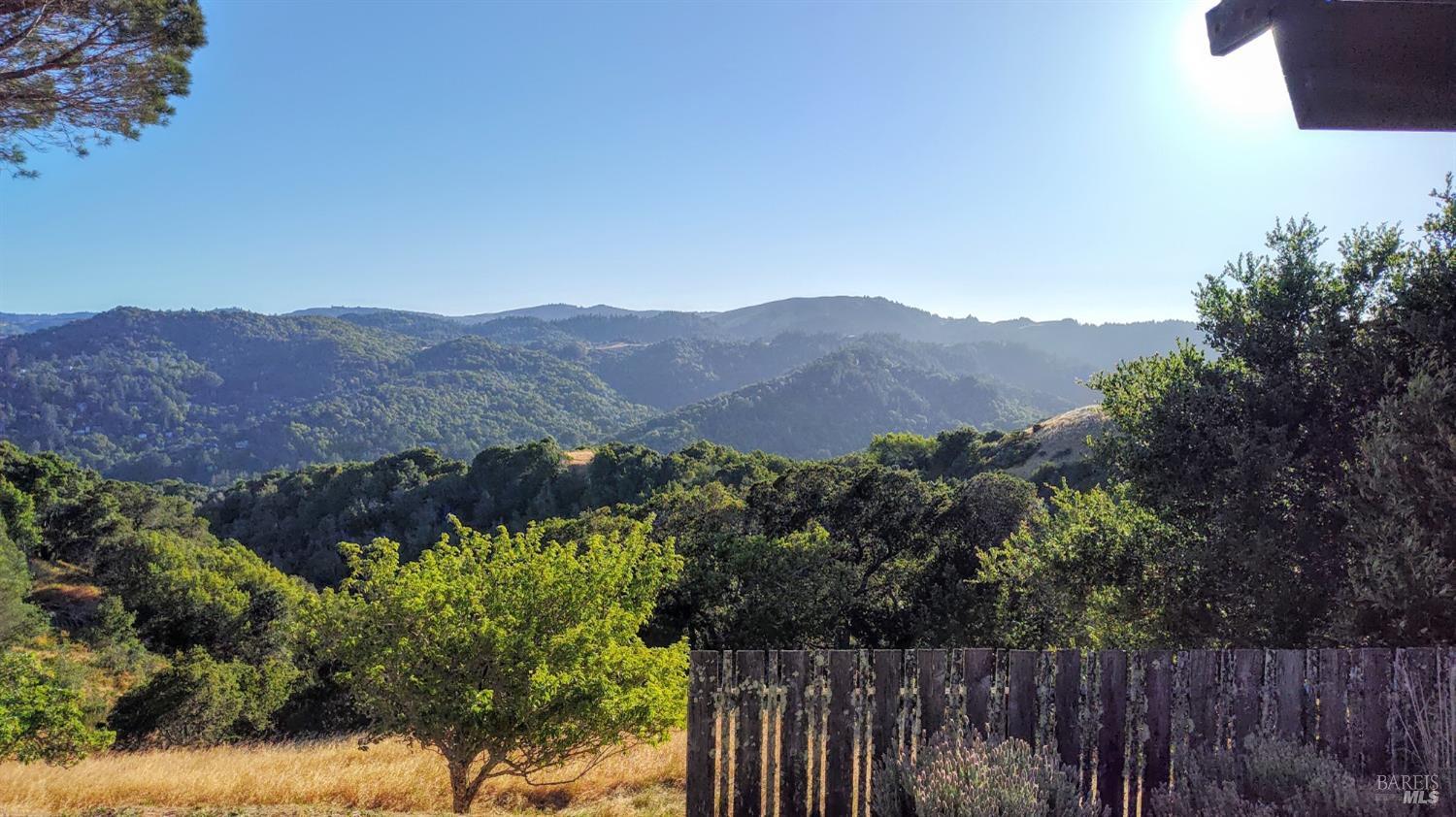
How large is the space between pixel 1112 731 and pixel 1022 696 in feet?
1.86

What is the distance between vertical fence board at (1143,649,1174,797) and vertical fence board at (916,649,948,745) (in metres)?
1.22

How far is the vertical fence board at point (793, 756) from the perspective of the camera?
185 inches

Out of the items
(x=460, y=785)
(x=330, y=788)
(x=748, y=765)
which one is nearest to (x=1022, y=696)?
(x=748, y=765)

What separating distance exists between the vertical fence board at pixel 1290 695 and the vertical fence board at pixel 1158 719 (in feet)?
1.94

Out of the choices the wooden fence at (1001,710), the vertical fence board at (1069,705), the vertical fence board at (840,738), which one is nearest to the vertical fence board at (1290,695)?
the wooden fence at (1001,710)

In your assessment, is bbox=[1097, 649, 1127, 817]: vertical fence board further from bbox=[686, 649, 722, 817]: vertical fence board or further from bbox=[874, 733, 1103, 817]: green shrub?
bbox=[686, 649, 722, 817]: vertical fence board

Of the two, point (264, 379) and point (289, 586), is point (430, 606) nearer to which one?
point (289, 586)

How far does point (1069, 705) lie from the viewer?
4.70 metres

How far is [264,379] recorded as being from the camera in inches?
7859

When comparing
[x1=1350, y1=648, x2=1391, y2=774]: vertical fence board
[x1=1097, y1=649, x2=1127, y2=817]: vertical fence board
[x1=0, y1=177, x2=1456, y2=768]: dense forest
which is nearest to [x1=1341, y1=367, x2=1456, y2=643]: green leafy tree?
[x1=0, y1=177, x2=1456, y2=768]: dense forest

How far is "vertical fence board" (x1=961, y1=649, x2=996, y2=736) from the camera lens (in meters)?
4.64

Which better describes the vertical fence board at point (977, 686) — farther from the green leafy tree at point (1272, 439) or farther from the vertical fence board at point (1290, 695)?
the green leafy tree at point (1272, 439)

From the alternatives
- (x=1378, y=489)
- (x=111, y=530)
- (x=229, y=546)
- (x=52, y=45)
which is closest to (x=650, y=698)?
(x=1378, y=489)

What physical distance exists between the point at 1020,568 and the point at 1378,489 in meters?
4.89
